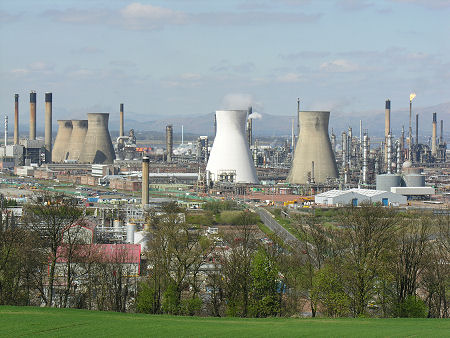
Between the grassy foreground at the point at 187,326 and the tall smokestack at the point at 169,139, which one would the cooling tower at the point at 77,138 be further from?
the grassy foreground at the point at 187,326

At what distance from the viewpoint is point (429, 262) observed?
16984 millimetres

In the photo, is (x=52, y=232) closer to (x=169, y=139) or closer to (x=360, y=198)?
(x=360, y=198)

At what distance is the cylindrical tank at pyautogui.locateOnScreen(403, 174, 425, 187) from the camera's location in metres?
47.6

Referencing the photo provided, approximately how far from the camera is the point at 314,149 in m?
48.0

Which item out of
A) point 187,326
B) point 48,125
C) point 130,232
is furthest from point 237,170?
point 187,326

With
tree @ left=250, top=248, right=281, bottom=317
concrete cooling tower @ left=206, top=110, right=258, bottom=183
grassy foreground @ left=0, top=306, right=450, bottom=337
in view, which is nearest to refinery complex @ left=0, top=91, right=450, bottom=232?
concrete cooling tower @ left=206, top=110, right=258, bottom=183

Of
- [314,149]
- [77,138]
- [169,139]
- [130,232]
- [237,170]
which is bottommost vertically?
[130,232]

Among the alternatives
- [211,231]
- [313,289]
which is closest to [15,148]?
[211,231]

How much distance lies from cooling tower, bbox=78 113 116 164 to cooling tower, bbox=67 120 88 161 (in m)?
0.93

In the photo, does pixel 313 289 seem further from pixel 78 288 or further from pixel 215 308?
pixel 78 288

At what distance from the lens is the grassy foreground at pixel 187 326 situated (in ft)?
38.0

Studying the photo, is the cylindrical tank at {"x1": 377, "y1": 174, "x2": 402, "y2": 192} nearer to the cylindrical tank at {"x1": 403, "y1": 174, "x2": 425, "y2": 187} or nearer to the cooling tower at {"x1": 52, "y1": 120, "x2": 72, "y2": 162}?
the cylindrical tank at {"x1": 403, "y1": 174, "x2": 425, "y2": 187}

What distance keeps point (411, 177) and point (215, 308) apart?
33.4 m

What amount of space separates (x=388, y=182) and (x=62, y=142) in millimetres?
31951
